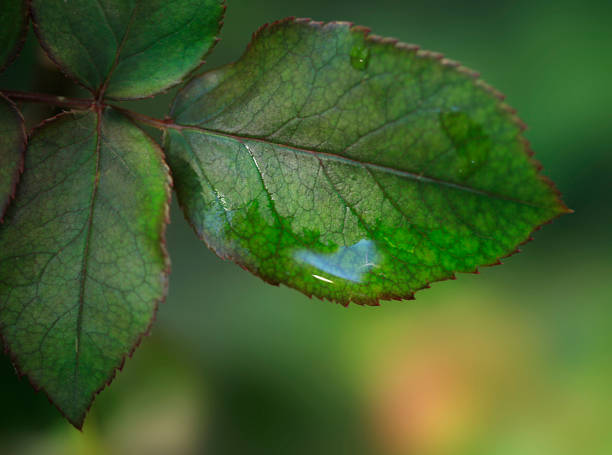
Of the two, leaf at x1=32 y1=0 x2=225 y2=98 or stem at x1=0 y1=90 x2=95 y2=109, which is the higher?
leaf at x1=32 y1=0 x2=225 y2=98

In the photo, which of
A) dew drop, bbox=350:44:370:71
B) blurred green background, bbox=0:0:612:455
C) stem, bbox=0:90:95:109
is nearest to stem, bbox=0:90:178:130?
stem, bbox=0:90:95:109

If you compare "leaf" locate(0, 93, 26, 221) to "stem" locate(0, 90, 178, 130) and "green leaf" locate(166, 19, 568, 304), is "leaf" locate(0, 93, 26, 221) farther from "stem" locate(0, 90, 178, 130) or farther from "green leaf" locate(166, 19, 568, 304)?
"green leaf" locate(166, 19, 568, 304)

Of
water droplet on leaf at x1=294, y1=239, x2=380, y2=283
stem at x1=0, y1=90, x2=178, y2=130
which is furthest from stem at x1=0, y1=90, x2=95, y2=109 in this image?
water droplet on leaf at x1=294, y1=239, x2=380, y2=283

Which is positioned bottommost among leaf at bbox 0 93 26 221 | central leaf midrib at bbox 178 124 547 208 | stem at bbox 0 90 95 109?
leaf at bbox 0 93 26 221

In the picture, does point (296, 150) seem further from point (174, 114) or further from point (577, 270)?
point (577, 270)

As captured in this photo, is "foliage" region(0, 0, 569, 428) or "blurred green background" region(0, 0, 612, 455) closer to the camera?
"foliage" region(0, 0, 569, 428)

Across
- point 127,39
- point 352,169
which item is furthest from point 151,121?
point 352,169

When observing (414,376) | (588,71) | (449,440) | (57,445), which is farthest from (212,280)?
(588,71)

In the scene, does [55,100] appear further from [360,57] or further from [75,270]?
[360,57]
